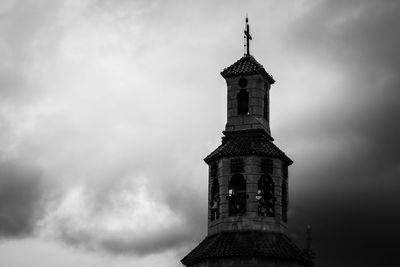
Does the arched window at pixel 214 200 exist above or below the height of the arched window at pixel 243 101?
below

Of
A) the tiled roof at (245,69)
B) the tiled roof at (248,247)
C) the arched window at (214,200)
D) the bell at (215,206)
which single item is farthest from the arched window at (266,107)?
the tiled roof at (248,247)

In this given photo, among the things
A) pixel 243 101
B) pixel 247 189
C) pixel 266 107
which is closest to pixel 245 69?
pixel 243 101

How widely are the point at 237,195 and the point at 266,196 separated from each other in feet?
6.36

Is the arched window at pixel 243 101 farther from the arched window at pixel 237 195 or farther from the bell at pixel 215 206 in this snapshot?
the bell at pixel 215 206

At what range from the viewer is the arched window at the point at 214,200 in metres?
58.1

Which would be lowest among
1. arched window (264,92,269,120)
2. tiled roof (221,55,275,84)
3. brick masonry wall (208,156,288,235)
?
brick masonry wall (208,156,288,235)

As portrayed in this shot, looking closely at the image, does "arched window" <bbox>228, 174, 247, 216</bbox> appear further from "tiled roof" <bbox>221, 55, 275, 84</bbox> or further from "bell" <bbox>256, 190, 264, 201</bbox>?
"tiled roof" <bbox>221, 55, 275, 84</bbox>

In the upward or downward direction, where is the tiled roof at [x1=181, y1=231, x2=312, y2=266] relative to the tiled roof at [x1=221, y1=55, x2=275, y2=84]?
downward

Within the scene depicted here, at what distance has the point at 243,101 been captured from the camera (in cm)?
6025

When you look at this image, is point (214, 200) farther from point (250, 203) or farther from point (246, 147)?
point (246, 147)

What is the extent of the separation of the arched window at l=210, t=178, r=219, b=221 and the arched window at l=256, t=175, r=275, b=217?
9.38ft

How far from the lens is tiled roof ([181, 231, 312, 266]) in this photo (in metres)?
54.1

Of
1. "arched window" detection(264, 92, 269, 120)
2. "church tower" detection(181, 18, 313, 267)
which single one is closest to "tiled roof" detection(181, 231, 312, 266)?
"church tower" detection(181, 18, 313, 267)

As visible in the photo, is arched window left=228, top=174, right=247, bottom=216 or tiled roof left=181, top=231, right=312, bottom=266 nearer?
tiled roof left=181, top=231, right=312, bottom=266
